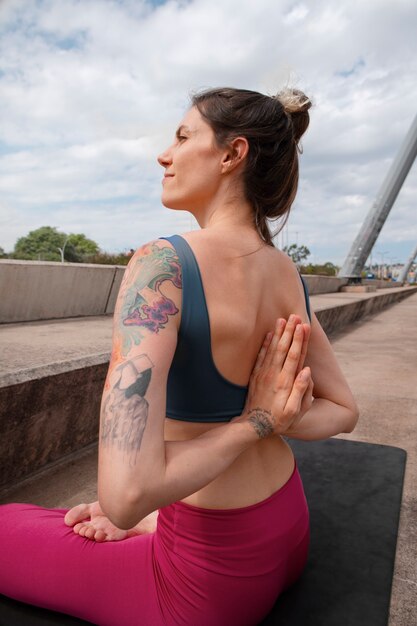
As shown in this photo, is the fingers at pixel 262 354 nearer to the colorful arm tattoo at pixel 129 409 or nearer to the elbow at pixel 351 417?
the colorful arm tattoo at pixel 129 409

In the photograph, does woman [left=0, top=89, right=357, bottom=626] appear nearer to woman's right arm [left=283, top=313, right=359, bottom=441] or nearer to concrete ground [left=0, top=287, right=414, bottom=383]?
woman's right arm [left=283, top=313, right=359, bottom=441]

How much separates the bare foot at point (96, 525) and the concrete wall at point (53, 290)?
496 cm

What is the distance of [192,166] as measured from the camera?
1.43 m

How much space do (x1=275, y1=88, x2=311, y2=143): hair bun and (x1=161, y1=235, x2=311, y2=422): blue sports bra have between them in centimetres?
60

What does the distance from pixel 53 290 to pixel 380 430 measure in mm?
4807

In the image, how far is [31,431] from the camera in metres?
2.76

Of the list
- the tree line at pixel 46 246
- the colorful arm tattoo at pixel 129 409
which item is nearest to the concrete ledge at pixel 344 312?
the colorful arm tattoo at pixel 129 409

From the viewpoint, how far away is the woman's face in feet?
4.66

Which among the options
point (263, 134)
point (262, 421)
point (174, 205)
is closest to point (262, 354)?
point (262, 421)

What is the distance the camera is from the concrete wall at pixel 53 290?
615cm

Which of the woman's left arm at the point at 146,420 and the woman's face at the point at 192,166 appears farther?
the woman's face at the point at 192,166

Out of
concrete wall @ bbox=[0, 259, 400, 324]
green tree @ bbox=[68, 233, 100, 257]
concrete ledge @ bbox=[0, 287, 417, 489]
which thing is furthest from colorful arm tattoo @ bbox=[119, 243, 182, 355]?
green tree @ bbox=[68, 233, 100, 257]

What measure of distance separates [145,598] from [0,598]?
54cm

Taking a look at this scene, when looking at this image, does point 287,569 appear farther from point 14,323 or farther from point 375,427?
point 14,323
